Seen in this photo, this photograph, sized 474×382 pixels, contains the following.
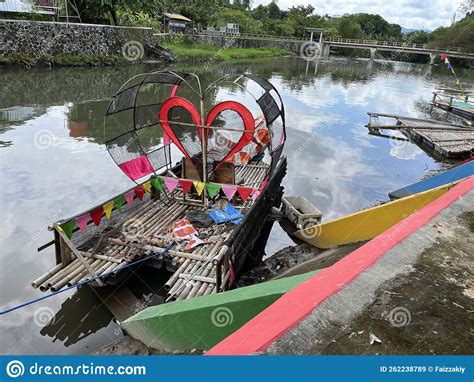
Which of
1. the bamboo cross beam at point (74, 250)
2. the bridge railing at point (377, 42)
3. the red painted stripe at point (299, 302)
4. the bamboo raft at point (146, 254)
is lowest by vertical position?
the bamboo raft at point (146, 254)

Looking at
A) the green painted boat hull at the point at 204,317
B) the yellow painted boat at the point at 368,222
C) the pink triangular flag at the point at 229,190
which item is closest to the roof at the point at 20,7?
the pink triangular flag at the point at 229,190

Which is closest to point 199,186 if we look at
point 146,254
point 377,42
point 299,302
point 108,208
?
point 108,208

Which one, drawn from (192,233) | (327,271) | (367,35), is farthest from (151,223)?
(367,35)

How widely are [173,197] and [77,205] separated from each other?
252 cm

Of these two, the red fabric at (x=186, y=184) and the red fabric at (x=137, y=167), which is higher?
the red fabric at (x=137, y=167)

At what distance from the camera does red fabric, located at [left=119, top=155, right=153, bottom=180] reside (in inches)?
326

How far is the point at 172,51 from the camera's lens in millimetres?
37719

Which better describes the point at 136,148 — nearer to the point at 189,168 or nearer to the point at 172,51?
the point at 189,168

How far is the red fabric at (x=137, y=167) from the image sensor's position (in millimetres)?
→ 8273

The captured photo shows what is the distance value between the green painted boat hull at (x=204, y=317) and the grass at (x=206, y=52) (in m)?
35.4

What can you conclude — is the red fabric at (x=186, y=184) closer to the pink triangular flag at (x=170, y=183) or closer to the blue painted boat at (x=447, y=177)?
the pink triangular flag at (x=170, y=183)

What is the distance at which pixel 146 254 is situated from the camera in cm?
671

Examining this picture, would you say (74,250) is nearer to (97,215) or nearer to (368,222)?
(97,215)

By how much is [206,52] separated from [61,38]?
17.2 metres
